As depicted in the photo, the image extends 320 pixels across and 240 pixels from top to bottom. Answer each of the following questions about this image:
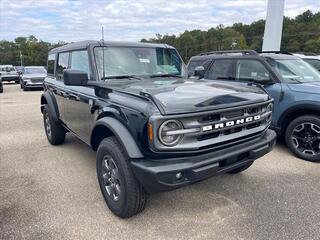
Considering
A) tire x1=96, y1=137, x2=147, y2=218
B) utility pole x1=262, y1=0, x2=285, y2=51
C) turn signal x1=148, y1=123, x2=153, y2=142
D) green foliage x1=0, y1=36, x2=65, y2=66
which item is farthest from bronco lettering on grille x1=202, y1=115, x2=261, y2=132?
green foliage x1=0, y1=36, x2=65, y2=66

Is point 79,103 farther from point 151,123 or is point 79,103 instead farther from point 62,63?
point 151,123

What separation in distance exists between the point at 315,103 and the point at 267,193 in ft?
6.07

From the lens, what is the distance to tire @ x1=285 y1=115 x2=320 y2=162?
460 centimetres

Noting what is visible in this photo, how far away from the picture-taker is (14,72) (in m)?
24.6

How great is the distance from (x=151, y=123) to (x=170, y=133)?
7.6 inches

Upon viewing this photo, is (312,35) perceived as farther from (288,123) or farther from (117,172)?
(117,172)

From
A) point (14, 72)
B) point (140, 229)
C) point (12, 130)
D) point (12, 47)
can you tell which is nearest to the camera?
point (140, 229)

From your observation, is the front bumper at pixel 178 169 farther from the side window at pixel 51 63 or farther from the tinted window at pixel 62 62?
the side window at pixel 51 63

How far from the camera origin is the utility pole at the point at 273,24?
42.1ft

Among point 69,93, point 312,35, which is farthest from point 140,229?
point 312,35

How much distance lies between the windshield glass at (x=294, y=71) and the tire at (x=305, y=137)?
83 centimetres

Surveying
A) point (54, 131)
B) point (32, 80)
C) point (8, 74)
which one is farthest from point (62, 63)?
point (8, 74)

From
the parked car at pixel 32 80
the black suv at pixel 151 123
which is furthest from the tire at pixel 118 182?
the parked car at pixel 32 80

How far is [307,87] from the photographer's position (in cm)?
471
